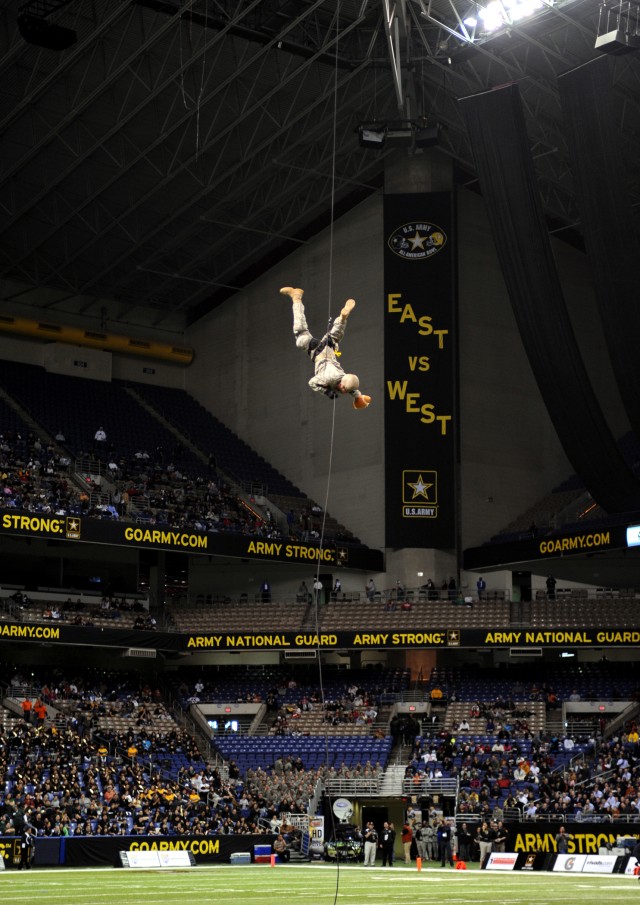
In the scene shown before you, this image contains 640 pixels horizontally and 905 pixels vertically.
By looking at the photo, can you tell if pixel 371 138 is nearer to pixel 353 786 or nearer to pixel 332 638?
pixel 332 638

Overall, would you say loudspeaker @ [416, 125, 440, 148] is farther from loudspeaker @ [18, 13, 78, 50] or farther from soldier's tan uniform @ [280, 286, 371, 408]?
soldier's tan uniform @ [280, 286, 371, 408]

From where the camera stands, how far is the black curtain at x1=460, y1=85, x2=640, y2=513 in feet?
122

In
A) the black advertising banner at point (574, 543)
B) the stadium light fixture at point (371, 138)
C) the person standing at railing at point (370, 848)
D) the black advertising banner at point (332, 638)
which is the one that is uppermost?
the stadium light fixture at point (371, 138)

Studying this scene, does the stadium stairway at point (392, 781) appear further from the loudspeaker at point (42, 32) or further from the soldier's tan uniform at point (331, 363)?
the loudspeaker at point (42, 32)

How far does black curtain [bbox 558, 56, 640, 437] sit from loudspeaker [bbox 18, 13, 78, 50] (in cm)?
1404

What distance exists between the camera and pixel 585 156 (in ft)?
116

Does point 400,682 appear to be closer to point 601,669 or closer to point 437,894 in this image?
point 601,669

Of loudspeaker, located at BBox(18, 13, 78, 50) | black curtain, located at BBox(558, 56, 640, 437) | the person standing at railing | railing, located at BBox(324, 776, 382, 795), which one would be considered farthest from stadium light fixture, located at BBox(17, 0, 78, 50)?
railing, located at BBox(324, 776, 382, 795)

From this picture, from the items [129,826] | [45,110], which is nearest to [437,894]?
[129,826]

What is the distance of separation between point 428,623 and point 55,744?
604 inches

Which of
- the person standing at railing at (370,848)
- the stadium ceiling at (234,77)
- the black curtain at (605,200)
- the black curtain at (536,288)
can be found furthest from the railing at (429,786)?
the stadium ceiling at (234,77)

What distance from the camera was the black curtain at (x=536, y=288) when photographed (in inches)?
1463

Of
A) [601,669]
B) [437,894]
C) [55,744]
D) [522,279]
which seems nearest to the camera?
[437,894]

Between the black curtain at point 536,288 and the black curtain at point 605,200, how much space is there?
81.4 inches
